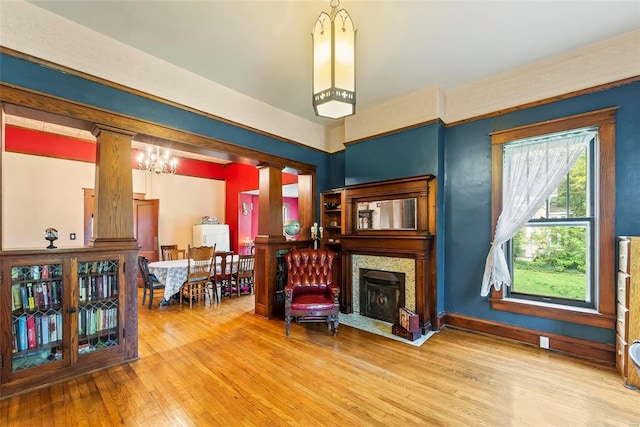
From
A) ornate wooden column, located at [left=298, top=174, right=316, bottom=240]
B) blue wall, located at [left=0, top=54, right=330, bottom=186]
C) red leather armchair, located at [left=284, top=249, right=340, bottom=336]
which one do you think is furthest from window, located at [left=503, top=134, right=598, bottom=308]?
blue wall, located at [left=0, top=54, right=330, bottom=186]

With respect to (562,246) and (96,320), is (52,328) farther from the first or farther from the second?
(562,246)

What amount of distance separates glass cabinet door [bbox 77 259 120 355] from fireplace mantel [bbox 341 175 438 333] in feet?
10.2

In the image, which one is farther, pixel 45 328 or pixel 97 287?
pixel 97 287

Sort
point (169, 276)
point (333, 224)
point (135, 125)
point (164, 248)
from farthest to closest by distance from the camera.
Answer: point (164, 248), point (333, 224), point (169, 276), point (135, 125)

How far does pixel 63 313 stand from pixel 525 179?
5.05 meters

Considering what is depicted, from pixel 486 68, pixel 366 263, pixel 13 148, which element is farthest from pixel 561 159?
pixel 13 148

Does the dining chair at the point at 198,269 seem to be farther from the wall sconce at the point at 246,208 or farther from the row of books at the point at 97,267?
the wall sconce at the point at 246,208

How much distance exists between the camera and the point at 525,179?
3.28 metres

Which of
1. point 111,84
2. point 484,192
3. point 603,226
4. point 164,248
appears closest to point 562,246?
point 603,226

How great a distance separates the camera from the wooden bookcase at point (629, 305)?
7.83 feet

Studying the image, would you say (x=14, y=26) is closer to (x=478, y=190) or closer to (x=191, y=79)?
(x=191, y=79)

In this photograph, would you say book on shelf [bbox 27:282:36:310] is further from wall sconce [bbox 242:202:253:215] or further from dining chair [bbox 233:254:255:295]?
wall sconce [bbox 242:202:253:215]

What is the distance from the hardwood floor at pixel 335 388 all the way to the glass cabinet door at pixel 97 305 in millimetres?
311

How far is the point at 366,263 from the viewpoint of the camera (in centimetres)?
433
